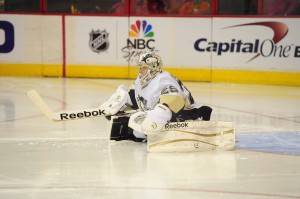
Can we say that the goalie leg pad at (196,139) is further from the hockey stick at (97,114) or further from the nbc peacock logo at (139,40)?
the nbc peacock logo at (139,40)

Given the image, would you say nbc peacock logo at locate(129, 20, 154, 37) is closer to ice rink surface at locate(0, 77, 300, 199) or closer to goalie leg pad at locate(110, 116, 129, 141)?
ice rink surface at locate(0, 77, 300, 199)

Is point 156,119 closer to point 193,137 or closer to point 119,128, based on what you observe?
point 193,137

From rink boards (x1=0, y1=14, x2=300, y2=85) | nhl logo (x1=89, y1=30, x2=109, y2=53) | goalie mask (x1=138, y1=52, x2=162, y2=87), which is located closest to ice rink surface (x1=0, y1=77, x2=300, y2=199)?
goalie mask (x1=138, y1=52, x2=162, y2=87)

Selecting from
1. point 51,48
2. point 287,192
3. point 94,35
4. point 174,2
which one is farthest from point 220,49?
point 287,192

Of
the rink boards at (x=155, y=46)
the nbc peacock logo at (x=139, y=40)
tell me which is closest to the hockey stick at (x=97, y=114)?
the rink boards at (x=155, y=46)

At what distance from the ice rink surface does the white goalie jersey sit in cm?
38

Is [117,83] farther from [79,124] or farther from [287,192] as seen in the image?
[287,192]

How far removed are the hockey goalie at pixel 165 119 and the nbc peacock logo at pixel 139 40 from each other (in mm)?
5037

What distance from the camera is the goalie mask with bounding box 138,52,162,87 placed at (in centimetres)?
559

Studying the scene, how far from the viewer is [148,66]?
5.59 m

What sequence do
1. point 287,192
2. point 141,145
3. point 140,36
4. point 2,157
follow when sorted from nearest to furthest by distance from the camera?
point 287,192
point 2,157
point 141,145
point 140,36

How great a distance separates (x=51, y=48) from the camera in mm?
11203

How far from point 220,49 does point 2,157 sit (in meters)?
5.82

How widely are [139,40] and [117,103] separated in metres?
5.11
